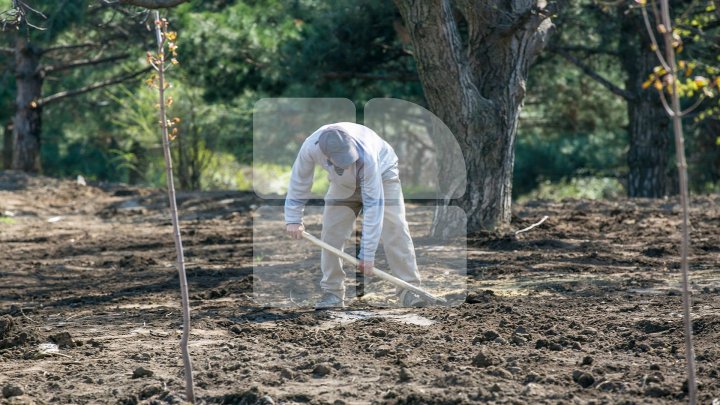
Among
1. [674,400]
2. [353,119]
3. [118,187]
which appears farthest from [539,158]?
[674,400]

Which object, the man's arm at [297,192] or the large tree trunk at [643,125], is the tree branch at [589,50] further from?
the man's arm at [297,192]

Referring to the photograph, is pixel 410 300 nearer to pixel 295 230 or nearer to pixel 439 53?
pixel 295 230

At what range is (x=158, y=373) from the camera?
5.34 m

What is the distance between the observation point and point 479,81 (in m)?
Result: 10.1

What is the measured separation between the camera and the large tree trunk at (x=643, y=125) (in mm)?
14258

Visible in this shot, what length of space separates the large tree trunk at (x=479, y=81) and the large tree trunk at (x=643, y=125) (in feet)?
14.7

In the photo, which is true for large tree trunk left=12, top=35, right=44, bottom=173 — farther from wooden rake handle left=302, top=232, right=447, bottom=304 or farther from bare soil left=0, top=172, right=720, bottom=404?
wooden rake handle left=302, top=232, right=447, bottom=304

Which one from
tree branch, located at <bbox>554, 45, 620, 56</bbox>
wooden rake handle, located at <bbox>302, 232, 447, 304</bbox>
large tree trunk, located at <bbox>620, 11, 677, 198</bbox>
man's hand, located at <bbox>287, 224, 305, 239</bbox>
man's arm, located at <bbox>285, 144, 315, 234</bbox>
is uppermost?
tree branch, located at <bbox>554, 45, 620, 56</bbox>

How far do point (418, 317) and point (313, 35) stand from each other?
7.13 meters

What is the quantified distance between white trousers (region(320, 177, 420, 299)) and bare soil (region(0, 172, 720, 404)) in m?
0.34

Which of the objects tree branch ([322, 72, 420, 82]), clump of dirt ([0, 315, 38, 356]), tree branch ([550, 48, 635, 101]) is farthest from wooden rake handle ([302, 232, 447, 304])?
tree branch ([550, 48, 635, 101])

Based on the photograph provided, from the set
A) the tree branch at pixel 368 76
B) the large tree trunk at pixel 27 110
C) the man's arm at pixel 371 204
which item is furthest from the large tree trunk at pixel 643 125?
the large tree trunk at pixel 27 110

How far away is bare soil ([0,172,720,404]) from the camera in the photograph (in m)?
4.93

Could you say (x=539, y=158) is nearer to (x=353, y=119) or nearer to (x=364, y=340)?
(x=353, y=119)
